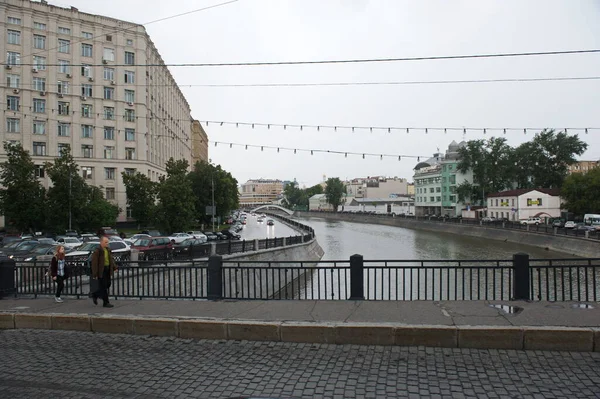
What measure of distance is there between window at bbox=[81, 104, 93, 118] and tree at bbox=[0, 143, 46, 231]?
12.8 meters

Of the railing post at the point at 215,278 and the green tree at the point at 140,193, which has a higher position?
the green tree at the point at 140,193

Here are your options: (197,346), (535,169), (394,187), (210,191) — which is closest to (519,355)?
(197,346)

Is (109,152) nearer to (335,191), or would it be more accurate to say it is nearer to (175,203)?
(175,203)

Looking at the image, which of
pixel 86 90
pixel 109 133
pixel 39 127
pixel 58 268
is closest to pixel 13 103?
pixel 39 127

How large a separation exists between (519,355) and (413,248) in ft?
135

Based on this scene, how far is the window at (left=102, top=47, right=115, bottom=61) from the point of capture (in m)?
50.1

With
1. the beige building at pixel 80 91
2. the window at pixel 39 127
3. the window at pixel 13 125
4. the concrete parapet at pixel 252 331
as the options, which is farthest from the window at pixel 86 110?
the concrete parapet at pixel 252 331

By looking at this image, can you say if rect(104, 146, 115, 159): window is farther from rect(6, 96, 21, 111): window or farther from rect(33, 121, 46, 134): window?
rect(6, 96, 21, 111): window

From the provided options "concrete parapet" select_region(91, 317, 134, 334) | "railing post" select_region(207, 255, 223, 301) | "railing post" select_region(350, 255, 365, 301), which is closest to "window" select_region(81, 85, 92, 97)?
"railing post" select_region(207, 255, 223, 301)

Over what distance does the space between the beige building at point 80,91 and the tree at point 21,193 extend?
9506mm

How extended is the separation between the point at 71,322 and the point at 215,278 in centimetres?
274

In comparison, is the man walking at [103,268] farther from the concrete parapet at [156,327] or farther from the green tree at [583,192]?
the green tree at [583,192]

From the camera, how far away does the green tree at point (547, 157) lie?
73.9 metres

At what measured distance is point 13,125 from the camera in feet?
156
